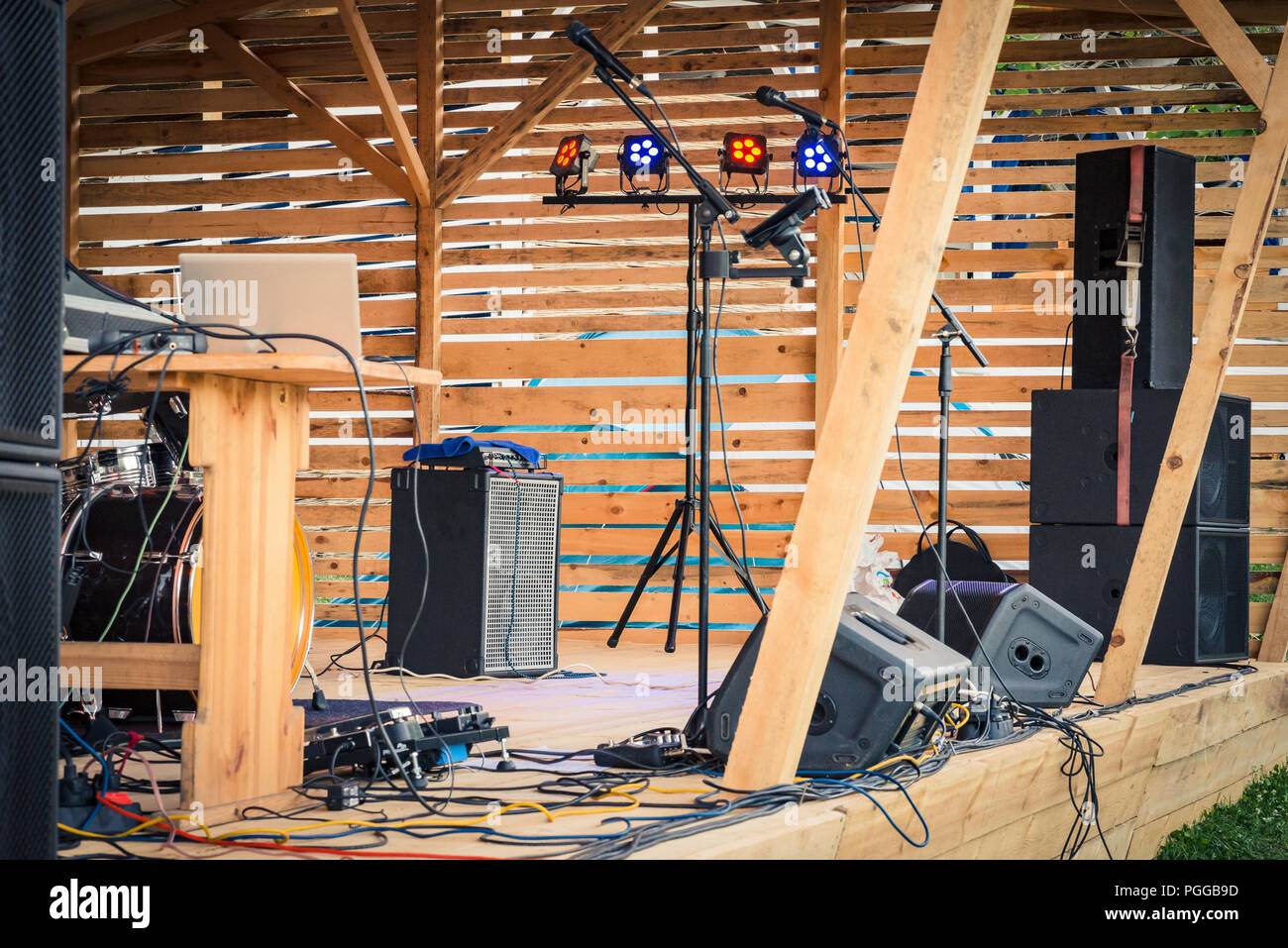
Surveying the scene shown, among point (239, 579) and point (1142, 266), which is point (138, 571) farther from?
point (1142, 266)

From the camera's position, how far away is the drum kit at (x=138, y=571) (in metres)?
2.94

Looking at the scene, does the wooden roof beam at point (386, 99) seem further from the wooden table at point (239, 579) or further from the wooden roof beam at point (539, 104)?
the wooden table at point (239, 579)

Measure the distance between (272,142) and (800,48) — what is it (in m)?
2.75

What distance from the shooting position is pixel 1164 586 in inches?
181

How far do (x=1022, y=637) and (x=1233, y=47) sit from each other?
193 centimetres

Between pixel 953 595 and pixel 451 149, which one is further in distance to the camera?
pixel 451 149

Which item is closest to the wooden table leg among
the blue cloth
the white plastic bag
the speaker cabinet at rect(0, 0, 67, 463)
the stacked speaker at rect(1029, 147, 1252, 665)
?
the speaker cabinet at rect(0, 0, 67, 463)

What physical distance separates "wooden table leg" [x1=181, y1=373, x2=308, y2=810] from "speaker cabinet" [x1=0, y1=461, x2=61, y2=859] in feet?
1.93

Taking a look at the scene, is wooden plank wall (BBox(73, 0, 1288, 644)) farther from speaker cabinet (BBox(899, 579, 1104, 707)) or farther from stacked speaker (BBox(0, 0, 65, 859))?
stacked speaker (BBox(0, 0, 65, 859))

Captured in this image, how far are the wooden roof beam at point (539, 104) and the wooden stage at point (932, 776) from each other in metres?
2.35

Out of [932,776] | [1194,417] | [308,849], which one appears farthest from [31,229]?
[1194,417]
